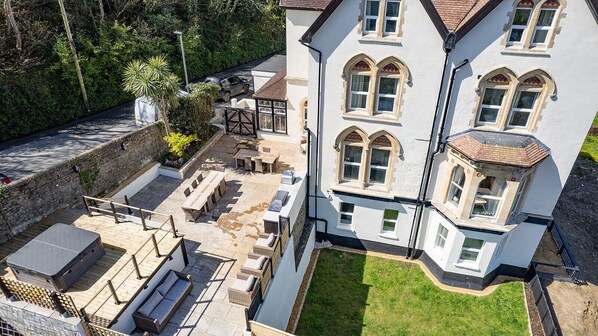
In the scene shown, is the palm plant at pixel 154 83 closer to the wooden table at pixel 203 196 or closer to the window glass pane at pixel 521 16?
the wooden table at pixel 203 196

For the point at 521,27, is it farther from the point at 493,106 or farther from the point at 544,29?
the point at 493,106

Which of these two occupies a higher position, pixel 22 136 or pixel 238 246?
pixel 22 136

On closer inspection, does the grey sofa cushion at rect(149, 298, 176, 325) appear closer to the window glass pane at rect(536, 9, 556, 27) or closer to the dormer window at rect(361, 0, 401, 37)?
the dormer window at rect(361, 0, 401, 37)

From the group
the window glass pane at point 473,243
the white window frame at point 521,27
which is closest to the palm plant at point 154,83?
the white window frame at point 521,27

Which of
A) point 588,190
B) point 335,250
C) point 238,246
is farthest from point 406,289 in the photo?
point 588,190

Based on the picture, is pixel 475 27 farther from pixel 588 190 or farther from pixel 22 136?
pixel 22 136

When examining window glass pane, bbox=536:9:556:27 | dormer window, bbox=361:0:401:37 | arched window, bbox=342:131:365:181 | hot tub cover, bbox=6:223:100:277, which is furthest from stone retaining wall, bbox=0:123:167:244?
window glass pane, bbox=536:9:556:27

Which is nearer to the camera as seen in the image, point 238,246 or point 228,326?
point 228,326
